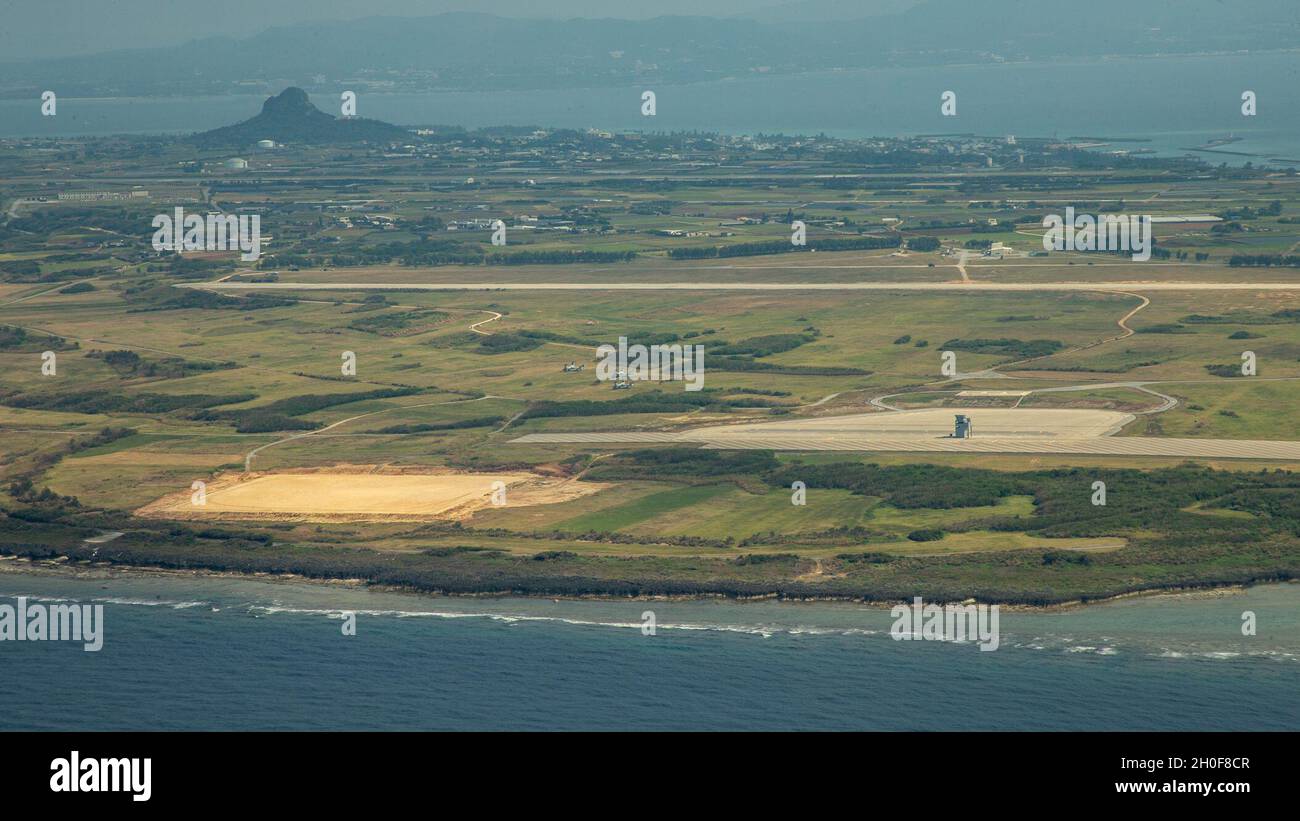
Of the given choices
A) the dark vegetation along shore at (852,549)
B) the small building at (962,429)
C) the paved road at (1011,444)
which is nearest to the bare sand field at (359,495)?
the dark vegetation along shore at (852,549)

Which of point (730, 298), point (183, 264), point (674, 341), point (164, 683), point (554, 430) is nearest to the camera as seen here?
point (164, 683)

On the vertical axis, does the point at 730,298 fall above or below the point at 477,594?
above

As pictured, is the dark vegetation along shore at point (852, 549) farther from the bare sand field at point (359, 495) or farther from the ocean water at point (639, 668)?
the bare sand field at point (359, 495)

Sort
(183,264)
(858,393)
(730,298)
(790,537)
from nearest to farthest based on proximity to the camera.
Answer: (790,537) → (858,393) → (730,298) → (183,264)

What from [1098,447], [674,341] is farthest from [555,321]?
[1098,447]

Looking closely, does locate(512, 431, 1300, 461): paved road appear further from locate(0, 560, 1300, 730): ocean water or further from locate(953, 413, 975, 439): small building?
locate(0, 560, 1300, 730): ocean water

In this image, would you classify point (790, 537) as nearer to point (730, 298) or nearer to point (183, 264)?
point (730, 298)

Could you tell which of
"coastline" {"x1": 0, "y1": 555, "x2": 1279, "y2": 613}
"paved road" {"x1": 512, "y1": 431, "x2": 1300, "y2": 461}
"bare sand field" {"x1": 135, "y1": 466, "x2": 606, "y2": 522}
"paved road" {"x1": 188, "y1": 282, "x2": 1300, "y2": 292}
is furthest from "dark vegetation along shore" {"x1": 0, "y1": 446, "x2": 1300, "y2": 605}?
"paved road" {"x1": 188, "y1": 282, "x2": 1300, "y2": 292}

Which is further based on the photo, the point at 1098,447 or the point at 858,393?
the point at 858,393
